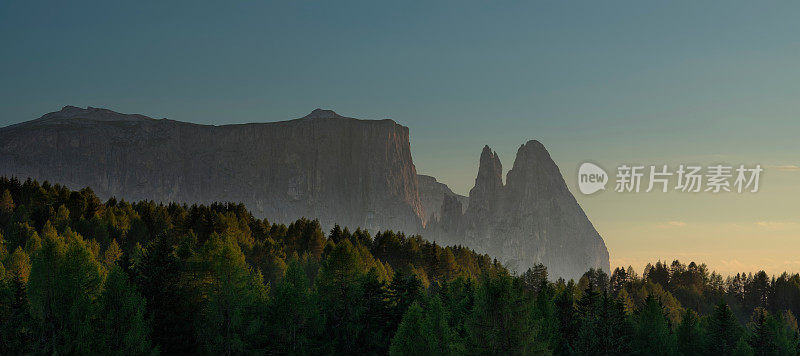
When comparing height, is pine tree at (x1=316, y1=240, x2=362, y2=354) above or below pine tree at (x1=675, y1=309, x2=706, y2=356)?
above

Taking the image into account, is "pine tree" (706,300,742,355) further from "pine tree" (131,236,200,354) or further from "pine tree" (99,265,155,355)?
"pine tree" (99,265,155,355)

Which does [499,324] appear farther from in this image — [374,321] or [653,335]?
[653,335]

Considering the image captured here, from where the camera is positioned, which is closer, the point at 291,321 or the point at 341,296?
the point at 291,321

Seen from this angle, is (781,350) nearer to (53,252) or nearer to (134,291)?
(134,291)

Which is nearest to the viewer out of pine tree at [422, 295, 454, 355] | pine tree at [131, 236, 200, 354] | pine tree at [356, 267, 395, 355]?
pine tree at [422, 295, 454, 355]

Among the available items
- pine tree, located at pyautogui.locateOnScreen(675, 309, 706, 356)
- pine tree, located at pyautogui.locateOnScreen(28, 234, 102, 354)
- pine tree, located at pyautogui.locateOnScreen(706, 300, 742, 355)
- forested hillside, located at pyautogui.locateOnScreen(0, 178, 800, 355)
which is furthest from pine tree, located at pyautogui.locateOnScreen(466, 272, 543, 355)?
pine tree, located at pyautogui.locateOnScreen(675, 309, 706, 356)

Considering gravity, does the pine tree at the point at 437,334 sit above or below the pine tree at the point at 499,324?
below

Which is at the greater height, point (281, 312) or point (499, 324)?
point (499, 324)

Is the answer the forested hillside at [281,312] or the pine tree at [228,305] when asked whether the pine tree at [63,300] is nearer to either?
the forested hillside at [281,312]

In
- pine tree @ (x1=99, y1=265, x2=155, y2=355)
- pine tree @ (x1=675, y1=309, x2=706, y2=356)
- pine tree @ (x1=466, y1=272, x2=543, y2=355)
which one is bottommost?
pine tree @ (x1=675, y1=309, x2=706, y2=356)

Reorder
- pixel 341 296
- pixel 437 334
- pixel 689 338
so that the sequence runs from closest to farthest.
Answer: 1. pixel 437 334
2. pixel 341 296
3. pixel 689 338

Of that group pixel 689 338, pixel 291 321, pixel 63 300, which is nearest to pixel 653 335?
pixel 689 338

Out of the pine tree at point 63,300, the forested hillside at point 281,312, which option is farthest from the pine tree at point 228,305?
the pine tree at point 63,300

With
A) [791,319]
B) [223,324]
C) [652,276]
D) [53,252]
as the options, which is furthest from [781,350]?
[652,276]
